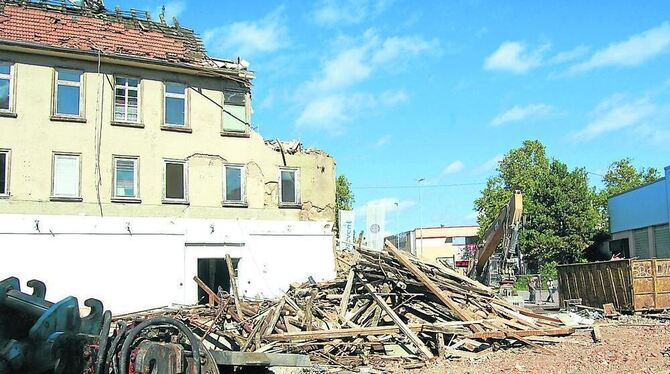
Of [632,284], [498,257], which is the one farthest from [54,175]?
[632,284]

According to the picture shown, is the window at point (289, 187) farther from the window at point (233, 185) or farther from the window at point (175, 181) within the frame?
the window at point (175, 181)

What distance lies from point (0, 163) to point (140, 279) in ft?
19.6

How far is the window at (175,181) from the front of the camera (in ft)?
80.5

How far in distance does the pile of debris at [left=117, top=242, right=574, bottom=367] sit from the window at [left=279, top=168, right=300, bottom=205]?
9.13 metres

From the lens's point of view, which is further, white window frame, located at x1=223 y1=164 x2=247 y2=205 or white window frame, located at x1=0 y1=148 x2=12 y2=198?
white window frame, located at x1=223 y1=164 x2=247 y2=205

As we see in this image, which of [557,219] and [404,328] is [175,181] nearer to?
[404,328]

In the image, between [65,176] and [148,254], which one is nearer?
[65,176]

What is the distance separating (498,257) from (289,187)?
8.82 m

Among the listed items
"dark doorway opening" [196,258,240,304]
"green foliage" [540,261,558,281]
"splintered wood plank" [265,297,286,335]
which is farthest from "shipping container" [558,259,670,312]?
"green foliage" [540,261,558,281]

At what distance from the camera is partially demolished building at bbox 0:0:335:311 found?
74.3 ft

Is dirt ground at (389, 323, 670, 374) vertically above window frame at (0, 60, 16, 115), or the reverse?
window frame at (0, 60, 16, 115)

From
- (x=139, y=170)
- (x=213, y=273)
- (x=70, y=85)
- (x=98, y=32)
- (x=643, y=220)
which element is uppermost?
(x=98, y=32)

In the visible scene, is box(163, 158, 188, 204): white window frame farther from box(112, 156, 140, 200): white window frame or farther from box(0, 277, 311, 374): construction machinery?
box(0, 277, 311, 374): construction machinery

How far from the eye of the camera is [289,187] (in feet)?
87.9
